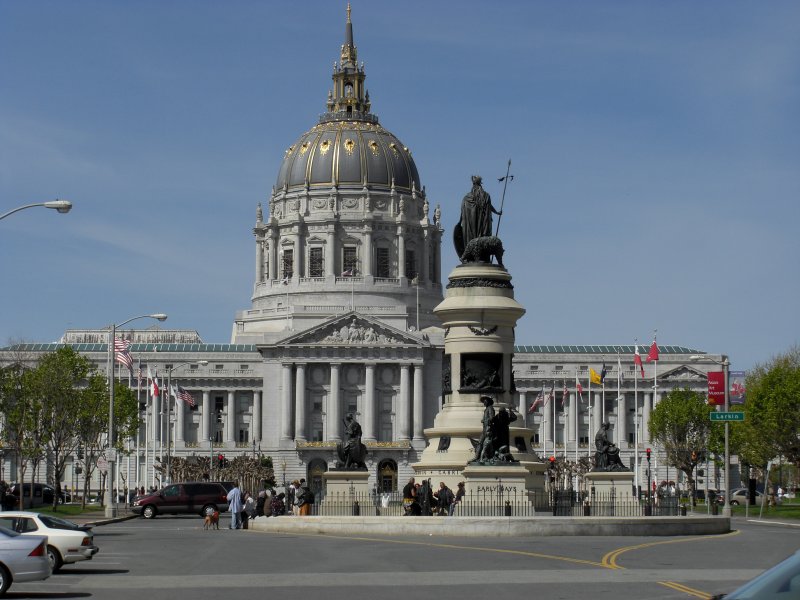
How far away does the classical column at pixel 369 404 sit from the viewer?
607 ft

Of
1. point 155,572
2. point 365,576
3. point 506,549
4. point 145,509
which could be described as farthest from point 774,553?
point 145,509

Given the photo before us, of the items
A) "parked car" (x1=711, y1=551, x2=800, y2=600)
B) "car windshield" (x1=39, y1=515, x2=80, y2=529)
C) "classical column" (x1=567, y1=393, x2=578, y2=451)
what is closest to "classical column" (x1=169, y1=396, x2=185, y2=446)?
"classical column" (x1=567, y1=393, x2=578, y2=451)

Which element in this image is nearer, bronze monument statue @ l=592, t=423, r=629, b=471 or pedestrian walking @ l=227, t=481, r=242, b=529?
pedestrian walking @ l=227, t=481, r=242, b=529

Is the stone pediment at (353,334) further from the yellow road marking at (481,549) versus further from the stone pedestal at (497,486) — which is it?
the yellow road marking at (481,549)

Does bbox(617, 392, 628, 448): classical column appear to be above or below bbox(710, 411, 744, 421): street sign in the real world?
above

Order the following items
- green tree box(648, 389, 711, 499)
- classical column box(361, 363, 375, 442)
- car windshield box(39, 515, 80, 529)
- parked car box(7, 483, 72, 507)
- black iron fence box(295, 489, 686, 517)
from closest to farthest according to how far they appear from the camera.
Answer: car windshield box(39, 515, 80, 529) → black iron fence box(295, 489, 686, 517) → parked car box(7, 483, 72, 507) → green tree box(648, 389, 711, 499) → classical column box(361, 363, 375, 442)

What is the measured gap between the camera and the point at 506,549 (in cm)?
4572

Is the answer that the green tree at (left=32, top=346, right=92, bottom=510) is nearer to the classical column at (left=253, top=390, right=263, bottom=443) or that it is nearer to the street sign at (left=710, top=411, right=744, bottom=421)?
the street sign at (left=710, top=411, right=744, bottom=421)

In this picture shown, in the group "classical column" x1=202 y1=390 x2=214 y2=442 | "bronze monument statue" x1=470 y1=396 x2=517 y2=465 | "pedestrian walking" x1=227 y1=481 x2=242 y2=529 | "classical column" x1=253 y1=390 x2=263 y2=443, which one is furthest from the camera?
"classical column" x1=253 y1=390 x2=263 y2=443

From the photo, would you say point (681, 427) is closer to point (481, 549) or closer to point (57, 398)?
point (57, 398)

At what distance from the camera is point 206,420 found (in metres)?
192

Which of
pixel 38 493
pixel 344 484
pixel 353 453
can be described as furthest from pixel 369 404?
pixel 344 484

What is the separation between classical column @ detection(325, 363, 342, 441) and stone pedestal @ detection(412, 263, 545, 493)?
120 m

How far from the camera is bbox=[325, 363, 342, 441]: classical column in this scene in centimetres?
18512
